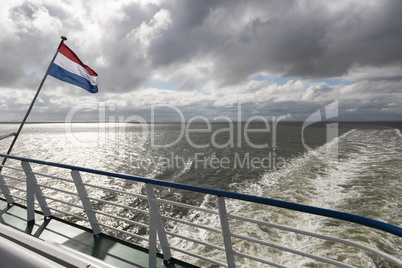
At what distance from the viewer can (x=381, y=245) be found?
5684 millimetres

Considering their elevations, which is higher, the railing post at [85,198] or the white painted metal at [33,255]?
the white painted metal at [33,255]

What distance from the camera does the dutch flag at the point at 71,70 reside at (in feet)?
20.1

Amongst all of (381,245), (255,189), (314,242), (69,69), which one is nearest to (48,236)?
(69,69)

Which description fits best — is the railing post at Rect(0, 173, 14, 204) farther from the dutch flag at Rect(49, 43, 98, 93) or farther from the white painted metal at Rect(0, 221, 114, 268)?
the white painted metal at Rect(0, 221, 114, 268)

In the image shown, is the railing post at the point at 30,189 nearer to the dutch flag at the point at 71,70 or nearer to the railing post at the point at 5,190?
the railing post at the point at 5,190

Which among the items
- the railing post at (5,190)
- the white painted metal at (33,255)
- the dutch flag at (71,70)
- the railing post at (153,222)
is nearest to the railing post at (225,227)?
the railing post at (153,222)

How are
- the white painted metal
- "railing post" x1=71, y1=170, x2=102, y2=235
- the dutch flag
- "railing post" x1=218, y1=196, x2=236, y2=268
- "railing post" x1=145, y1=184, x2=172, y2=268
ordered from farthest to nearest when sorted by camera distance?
the dutch flag → "railing post" x1=71, y1=170, x2=102, y2=235 → "railing post" x1=145, y1=184, x2=172, y2=268 → "railing post" x1=218, y1=196, x2=236, y2=268 → the white painted metal

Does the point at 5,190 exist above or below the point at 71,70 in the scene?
below

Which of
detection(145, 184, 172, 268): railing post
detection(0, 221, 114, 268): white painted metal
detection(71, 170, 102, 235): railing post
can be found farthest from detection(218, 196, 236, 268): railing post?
detection(71, 170, 102, 235): railing post

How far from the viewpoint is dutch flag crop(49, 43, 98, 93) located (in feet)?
20.1

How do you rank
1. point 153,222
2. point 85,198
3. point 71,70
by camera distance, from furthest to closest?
1. point 71,70
2. point 85,198
3. point 153,222

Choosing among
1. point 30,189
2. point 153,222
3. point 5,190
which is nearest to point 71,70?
point 5,190

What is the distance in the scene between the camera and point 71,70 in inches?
250

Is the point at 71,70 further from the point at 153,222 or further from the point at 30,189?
the point at 153,222
